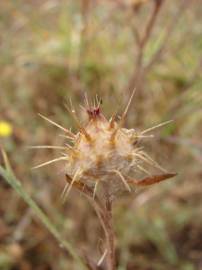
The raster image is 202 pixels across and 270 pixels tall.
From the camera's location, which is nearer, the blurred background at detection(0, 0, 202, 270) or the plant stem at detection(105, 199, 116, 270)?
the plant stem at detection(105, 199, 116, 270)

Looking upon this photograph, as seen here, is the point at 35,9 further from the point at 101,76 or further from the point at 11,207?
the point at 11,207

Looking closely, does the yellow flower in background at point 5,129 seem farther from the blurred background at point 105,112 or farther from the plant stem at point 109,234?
the plant stem at point 109,234

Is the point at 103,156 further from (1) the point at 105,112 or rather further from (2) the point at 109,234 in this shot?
(1) the point at 105,112

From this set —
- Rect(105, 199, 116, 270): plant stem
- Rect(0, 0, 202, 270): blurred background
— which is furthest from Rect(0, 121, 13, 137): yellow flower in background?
Rect(105, 199, 116, 270): plant stem

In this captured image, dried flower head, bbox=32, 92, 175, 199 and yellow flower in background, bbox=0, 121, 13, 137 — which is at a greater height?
dried flower head, bbox=32, 92, 175, 199

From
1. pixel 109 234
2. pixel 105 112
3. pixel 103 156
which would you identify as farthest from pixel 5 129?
pixel 103 156

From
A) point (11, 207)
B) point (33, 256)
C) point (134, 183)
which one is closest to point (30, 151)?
point (11, 207)

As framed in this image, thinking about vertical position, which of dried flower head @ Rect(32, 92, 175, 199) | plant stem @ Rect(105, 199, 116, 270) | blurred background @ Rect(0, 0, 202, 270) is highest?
dried flower head @ Rect(32, 92, 175, 199)

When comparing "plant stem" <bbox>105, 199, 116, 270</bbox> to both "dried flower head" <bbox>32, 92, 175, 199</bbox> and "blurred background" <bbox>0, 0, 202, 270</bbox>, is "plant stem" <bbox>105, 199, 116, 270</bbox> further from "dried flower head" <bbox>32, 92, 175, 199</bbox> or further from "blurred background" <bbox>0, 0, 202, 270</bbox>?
"blurred background" <bbox>0, 0, 202, 270</bbox>

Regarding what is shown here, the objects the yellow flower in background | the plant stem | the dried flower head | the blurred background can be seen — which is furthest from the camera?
the yellow flower in background
